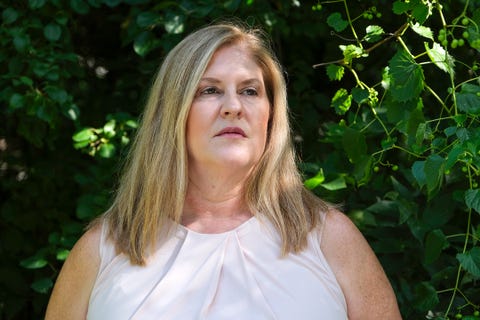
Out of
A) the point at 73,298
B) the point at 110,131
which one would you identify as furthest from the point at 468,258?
the point at 110,131

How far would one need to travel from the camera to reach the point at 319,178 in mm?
2916

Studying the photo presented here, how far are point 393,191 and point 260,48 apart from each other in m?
0.61

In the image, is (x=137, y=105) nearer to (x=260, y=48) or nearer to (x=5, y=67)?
(x=5, y=67)

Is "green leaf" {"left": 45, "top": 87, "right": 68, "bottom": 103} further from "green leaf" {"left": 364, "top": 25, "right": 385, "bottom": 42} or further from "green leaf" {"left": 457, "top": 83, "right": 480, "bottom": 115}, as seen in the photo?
"green leaf" {"left": 457, "top": 83, "right": 480, "bottom": 115}

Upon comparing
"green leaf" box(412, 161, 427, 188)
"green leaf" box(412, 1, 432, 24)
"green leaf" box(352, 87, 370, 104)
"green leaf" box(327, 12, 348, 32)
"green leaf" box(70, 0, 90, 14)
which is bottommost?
"green leaf" box(412, 161, 427, 188)

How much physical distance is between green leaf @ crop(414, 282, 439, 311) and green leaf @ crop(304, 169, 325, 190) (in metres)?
0.45

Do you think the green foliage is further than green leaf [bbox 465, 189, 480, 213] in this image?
Yes

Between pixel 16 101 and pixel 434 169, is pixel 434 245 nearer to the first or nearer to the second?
pixel 434 169

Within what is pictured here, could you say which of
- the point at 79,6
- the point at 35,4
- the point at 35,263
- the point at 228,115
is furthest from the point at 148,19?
the point at 35,263

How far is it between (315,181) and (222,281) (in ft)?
1.64

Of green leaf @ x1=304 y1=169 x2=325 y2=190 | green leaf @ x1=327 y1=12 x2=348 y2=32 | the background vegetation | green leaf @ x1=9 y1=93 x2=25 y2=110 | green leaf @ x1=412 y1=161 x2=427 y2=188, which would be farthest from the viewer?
green leaf @ x1=9 y1=93 x2=25 y2=110

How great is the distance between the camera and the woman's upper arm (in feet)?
8.87

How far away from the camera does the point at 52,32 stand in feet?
10.7

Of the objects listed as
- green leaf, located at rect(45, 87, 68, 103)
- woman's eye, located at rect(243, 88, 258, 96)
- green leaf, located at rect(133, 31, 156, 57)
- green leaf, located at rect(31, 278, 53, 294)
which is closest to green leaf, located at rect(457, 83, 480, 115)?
woman's eye, located at rect(243, 88, 258, 96)
